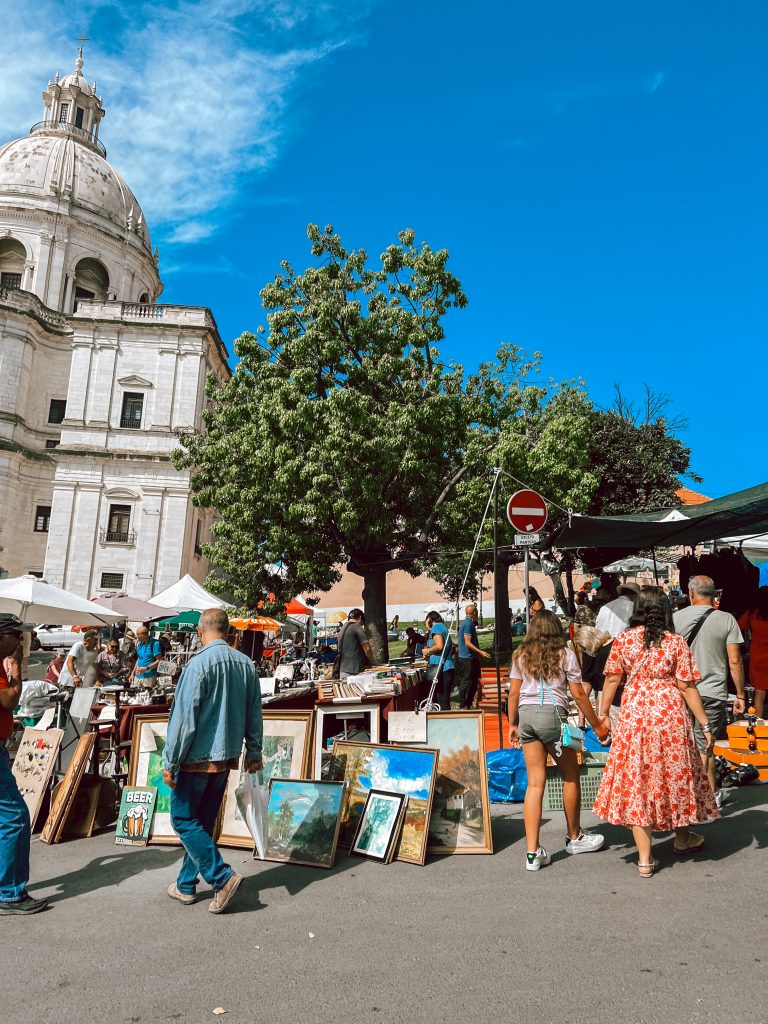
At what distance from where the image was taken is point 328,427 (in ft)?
61.1

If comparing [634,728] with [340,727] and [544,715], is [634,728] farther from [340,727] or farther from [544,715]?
[340,727]

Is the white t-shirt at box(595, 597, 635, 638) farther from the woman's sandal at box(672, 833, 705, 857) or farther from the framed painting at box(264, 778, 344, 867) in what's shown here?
the framed painting at box(264, 778, 344, 867)

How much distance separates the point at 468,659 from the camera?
13.0 meters

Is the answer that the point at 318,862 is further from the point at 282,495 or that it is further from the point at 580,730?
the point at 282,495

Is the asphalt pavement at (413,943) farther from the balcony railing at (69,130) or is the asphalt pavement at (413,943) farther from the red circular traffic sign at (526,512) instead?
the balcony railing at (69,130)

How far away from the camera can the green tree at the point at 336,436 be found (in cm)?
1847

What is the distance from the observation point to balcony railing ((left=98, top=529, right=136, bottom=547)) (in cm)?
3759

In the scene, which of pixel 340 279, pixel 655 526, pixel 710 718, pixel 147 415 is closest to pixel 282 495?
pixel 340 279

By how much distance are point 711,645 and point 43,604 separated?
10915mm

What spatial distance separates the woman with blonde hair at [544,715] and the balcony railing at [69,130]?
6034 cm

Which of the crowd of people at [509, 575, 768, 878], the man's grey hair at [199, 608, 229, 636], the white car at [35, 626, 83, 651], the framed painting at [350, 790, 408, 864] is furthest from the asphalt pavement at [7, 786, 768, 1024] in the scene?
the white car at [35, 626, 83, 651]

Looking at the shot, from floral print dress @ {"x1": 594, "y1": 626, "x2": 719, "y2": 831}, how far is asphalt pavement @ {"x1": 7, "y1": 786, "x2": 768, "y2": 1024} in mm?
458

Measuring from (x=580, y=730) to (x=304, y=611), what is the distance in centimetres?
1850

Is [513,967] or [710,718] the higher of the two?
[710,718]
